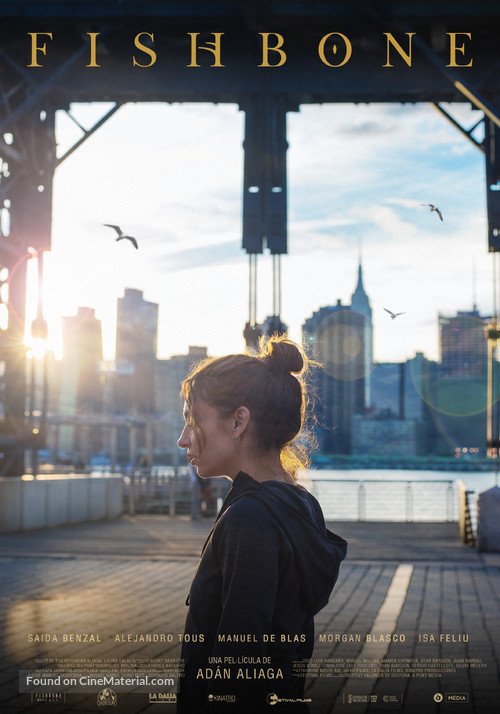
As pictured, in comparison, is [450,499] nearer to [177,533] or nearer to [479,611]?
[177,533]

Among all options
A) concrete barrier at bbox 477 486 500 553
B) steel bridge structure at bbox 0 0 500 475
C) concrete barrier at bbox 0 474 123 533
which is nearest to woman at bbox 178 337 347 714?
steel bridge structure at bbox 0 0 500 475

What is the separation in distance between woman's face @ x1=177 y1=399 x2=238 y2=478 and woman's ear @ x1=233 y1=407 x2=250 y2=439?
11 millimetres

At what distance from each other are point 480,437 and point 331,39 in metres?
70.1

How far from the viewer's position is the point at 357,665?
5.30m

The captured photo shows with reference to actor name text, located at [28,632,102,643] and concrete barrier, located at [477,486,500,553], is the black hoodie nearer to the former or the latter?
actor name text, located at [28,632,102,643]

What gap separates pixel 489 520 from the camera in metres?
10.8

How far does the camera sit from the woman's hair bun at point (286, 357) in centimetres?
200

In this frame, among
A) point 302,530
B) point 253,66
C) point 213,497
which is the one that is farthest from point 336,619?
point 213,497

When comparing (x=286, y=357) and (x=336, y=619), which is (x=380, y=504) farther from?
(x=286, y=357)

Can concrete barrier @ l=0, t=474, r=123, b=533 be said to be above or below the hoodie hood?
below

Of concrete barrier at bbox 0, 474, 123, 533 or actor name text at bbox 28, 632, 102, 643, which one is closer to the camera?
actor name text at bbox 28, 632, 102, 643

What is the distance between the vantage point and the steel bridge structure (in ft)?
32.1

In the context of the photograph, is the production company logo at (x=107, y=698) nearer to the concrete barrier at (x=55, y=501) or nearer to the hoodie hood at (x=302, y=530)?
the hoodie hood at (x=302, y=530)

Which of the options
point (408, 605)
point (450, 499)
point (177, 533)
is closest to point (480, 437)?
point (450, 499)
